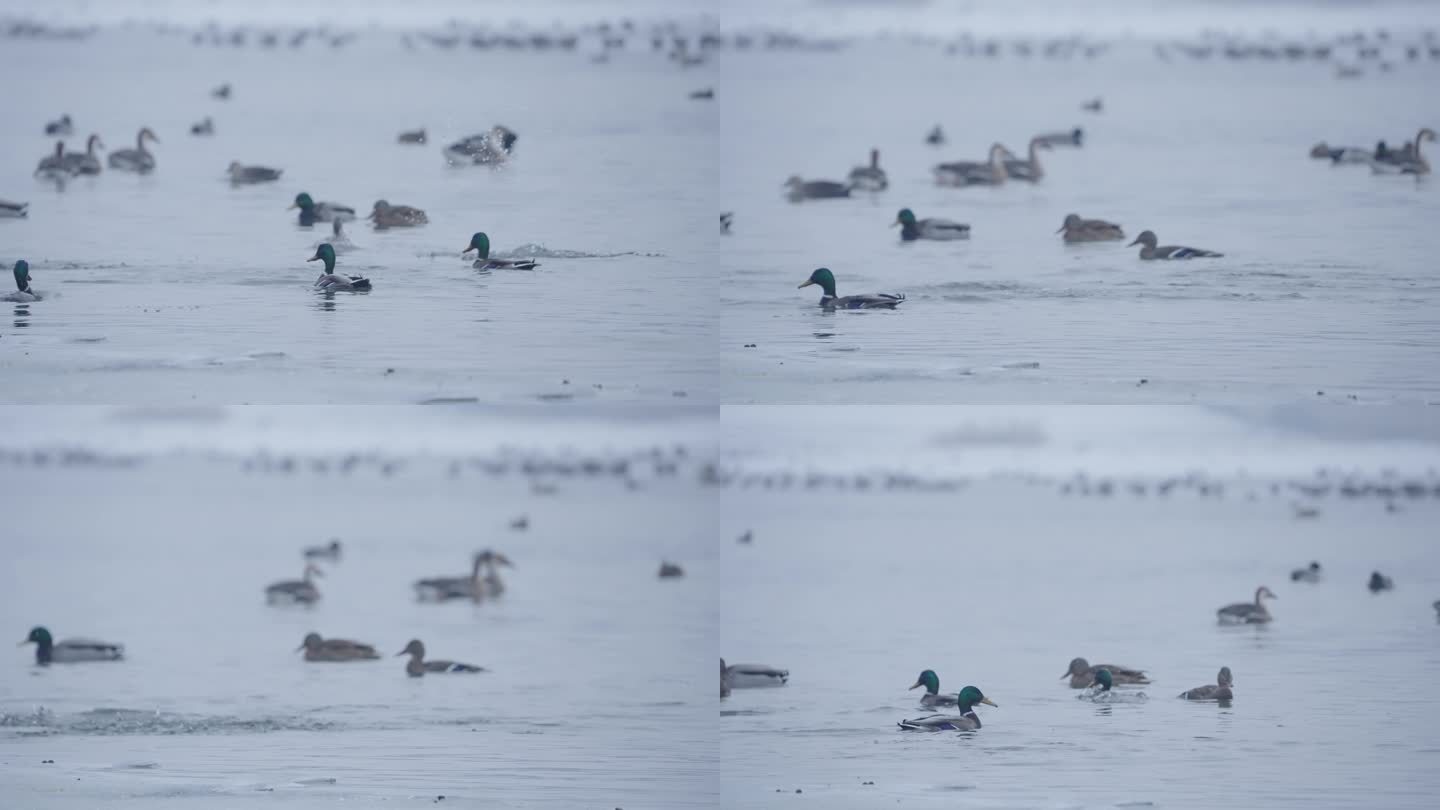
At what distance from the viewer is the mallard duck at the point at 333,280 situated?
15.9 m

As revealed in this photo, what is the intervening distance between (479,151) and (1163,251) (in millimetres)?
7951

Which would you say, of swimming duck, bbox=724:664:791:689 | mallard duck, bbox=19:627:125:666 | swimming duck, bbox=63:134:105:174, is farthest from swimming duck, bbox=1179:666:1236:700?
swimming duck, bbox=63:134:105:174

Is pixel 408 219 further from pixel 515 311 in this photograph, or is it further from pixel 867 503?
pixel 867 503

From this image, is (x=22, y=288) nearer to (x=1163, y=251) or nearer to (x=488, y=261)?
(x=488, y=261)

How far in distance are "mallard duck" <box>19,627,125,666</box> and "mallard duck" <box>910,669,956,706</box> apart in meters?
5.89

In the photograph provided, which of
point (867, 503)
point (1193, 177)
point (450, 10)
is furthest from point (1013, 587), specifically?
point (450, 10)

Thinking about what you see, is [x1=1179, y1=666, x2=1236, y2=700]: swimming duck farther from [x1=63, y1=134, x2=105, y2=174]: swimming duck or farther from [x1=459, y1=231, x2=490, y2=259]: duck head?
[x1=63, y1=134, x2=105, y2=174]: swimming duck

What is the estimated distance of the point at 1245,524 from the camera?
2702cm

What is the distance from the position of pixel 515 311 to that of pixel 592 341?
1.03m

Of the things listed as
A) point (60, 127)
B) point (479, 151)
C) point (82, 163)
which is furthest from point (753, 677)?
point (60, 127)

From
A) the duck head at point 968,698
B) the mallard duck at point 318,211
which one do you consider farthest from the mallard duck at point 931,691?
the mallard duck at point 318,211

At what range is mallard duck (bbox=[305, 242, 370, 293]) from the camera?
15875 mm

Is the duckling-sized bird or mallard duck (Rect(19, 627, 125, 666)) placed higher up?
the duckling-sized bird

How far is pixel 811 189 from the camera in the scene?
2158cm
